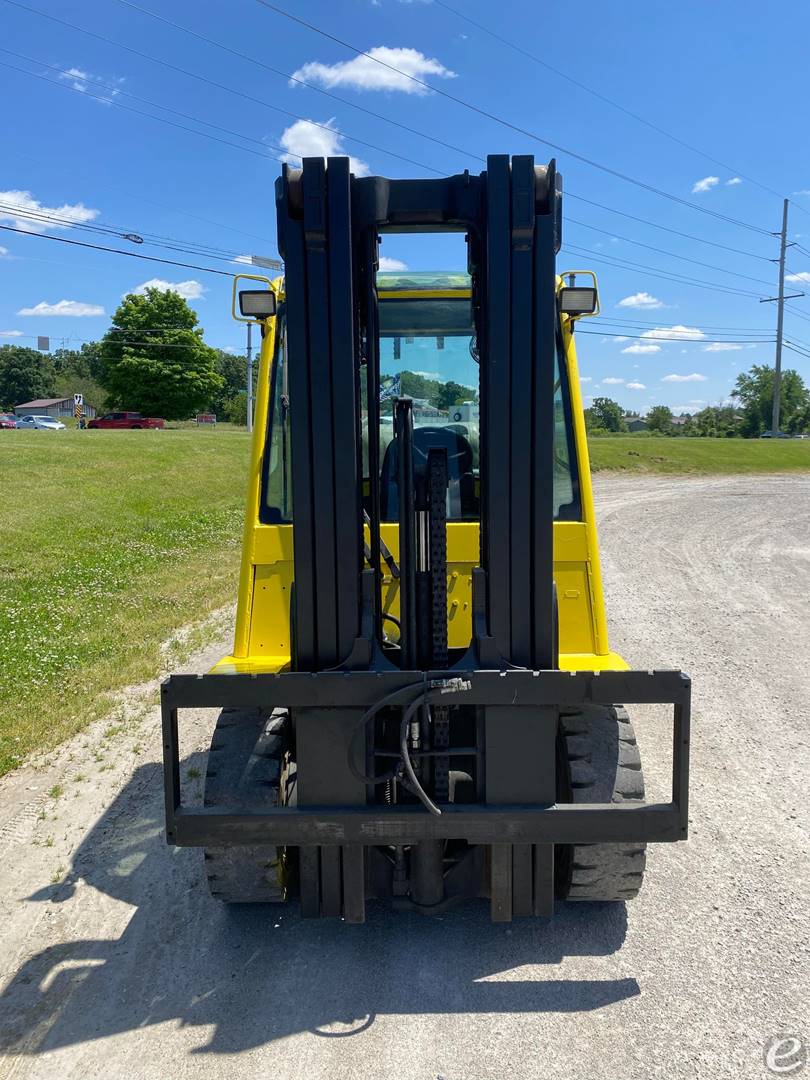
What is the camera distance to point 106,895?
366 centimetres

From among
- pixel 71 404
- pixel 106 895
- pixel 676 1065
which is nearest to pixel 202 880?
pixel 106 895

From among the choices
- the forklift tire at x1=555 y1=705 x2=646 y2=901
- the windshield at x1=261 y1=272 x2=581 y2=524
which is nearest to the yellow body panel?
the windshield at x1=261 y1=272 x2=581 y2=524

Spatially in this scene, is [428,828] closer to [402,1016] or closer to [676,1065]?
[402,1016]

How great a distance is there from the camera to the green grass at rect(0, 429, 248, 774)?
634cm

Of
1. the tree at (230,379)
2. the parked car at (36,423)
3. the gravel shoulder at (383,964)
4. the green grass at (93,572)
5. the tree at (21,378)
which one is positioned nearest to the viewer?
the gravel shoulder at (383,964)

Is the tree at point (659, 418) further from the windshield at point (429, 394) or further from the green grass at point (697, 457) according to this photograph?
the windshield at point (429, 394)

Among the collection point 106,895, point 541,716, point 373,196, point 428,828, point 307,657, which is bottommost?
point 106,895

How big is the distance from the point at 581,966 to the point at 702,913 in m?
0.71

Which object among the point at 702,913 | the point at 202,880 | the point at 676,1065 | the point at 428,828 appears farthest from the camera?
the point at 202,880

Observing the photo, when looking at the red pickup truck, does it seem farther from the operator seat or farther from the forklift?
the forklift

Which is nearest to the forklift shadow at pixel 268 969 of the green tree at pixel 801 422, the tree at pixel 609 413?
the green tree at pixel 801 422

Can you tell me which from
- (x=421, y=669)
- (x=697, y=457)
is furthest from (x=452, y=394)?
(x=697, y=457)

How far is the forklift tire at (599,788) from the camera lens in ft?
10.3

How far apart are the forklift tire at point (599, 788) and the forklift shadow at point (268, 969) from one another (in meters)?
0.22
